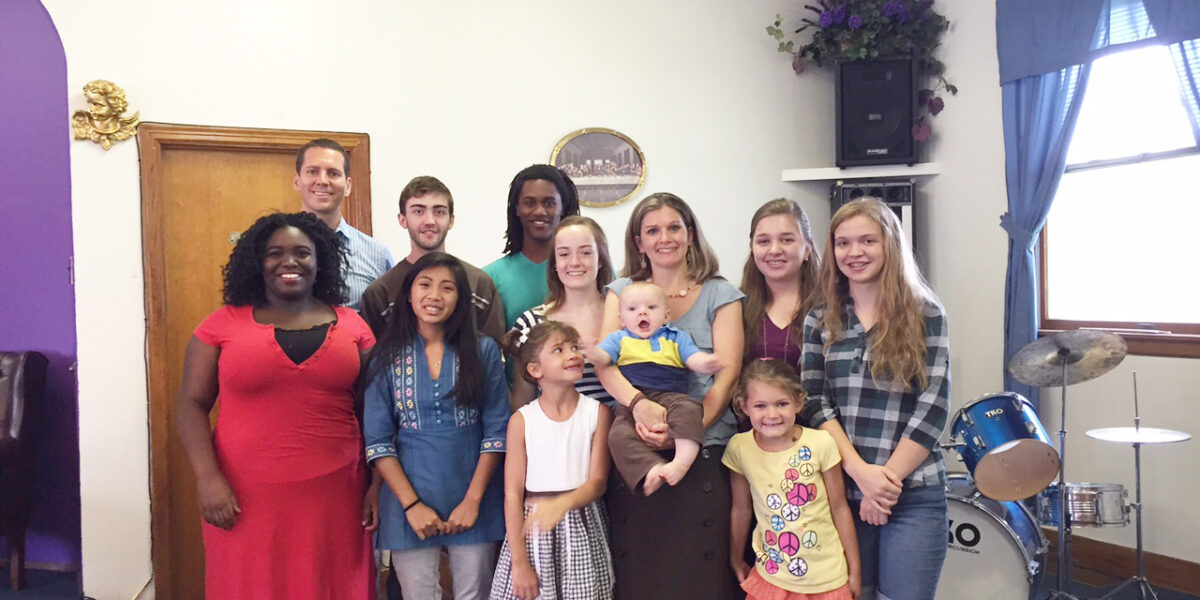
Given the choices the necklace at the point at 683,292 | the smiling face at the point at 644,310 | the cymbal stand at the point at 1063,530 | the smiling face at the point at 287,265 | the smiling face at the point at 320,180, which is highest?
the smiling face at the point at 320,180

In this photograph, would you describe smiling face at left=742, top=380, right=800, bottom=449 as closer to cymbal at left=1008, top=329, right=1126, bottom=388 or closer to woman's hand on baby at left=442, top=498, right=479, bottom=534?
woman's hand on baby at left=442, top=498, right=479, bottom=534

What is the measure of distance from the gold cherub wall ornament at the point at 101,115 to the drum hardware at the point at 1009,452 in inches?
154

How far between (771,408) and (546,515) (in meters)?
0.59

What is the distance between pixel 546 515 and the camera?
1937 millimetres

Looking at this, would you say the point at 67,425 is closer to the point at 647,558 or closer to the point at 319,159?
the point at 319,159

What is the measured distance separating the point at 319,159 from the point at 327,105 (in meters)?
1.45

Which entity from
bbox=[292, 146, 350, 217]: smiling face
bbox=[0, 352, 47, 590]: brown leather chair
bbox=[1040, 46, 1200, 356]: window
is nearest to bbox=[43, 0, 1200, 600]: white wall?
Result: bbox=[1040, 46, 1200, 356]: window

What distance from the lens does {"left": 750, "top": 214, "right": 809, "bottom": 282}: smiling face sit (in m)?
2.15

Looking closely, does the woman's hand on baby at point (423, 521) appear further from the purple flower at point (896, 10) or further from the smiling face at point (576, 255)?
the purple flower at point (896, 10)

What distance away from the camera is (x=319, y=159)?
8.93ft

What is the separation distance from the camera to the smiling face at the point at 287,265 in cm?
208

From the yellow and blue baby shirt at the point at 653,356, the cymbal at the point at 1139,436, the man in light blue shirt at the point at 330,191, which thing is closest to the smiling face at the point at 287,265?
the man in light blue shirt at the point at 330,191

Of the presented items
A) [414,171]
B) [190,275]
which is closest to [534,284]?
[414,171]

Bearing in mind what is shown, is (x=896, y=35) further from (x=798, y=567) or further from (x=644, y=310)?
(x=798, y=567)
